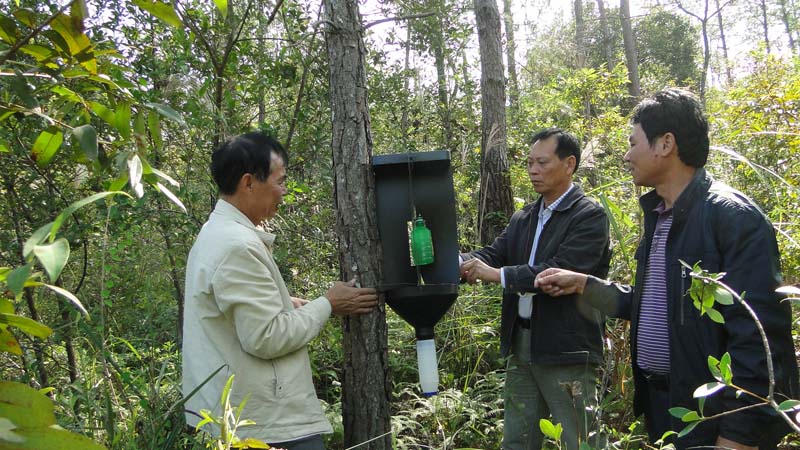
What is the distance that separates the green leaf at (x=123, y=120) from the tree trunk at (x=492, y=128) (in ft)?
19.2

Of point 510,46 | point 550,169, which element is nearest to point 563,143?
point 550,169

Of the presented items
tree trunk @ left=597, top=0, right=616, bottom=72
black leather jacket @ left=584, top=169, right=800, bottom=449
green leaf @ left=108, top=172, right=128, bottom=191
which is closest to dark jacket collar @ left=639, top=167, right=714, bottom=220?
black leather jacket @ left=584, top=169, right=800, bottom=449

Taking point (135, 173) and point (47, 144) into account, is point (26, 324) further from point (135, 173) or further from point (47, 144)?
point (47, 144)

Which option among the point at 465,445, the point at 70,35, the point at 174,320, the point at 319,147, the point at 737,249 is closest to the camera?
the point at 70,35

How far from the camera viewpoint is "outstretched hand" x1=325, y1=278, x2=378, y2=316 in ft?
8.24

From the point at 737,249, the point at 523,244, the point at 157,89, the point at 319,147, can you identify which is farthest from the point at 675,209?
the point at 157,89

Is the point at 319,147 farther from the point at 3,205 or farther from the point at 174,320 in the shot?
the point at 174,320

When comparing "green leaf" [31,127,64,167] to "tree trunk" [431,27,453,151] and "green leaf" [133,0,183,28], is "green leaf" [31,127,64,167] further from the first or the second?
"tree trunk" [431,27,453,151]

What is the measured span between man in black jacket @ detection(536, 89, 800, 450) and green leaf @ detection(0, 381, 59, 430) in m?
1.91

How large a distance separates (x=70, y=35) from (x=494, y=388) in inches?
145

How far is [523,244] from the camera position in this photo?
3502 millimetres

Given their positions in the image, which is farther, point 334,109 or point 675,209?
point 334,109

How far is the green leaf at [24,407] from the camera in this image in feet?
2.53

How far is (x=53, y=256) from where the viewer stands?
0.73 metres
